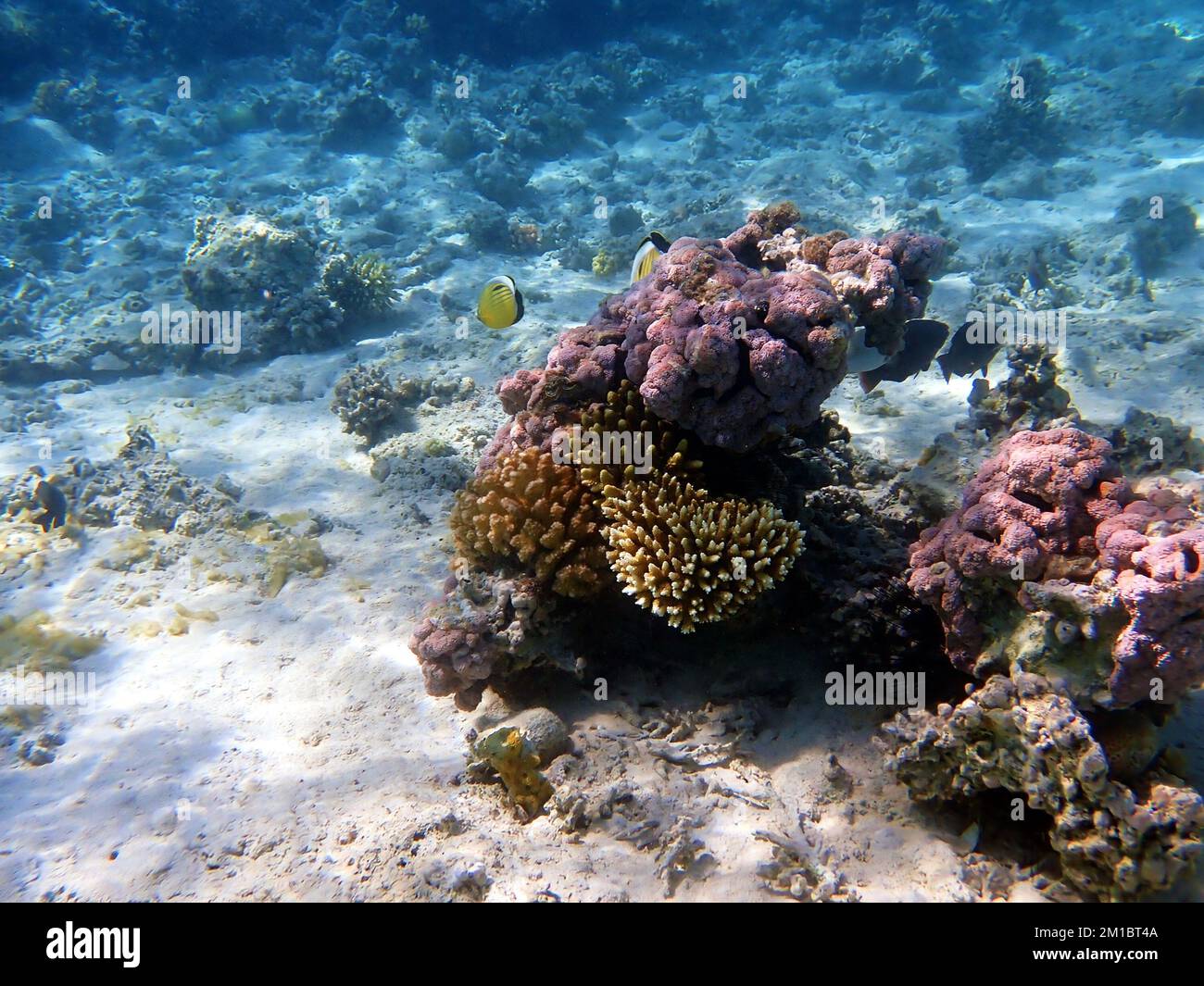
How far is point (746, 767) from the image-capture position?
384 centimetres

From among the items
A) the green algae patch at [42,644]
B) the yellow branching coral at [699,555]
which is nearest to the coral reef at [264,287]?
the green algae patch at [42,644]

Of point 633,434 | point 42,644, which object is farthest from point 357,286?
point 633,434

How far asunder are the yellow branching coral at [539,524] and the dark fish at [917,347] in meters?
3.20

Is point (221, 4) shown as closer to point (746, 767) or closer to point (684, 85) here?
point (684, 85)

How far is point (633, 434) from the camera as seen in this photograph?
4.41m

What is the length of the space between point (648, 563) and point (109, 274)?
16785 millimetres

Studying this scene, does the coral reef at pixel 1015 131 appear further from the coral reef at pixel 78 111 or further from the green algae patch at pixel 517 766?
the coral reef at pixel 78 111

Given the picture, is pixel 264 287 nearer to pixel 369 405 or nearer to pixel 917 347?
pixel 369 405

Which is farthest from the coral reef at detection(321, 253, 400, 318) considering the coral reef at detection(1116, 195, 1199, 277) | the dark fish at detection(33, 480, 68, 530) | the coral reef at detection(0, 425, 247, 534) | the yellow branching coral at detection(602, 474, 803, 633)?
the coral reef at detection(1116, 195, 1199, 277)

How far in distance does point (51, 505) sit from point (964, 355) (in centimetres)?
1056

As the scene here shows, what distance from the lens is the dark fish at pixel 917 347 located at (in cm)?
551
